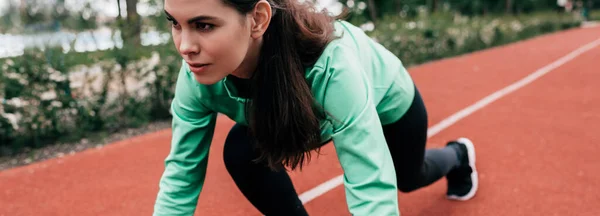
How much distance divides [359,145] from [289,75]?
315 millimetres

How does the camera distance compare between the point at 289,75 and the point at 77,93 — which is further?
the point at 77,93

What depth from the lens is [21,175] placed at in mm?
4551

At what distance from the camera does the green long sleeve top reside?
1683 mm

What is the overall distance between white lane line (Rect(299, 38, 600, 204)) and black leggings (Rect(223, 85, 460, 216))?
3.55 feet

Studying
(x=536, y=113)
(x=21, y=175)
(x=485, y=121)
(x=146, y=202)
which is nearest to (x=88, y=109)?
(x=21, y=175)

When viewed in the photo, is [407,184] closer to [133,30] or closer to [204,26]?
[204,26]

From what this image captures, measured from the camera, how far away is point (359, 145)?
167 cm

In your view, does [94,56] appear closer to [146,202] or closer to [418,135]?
[146,202]

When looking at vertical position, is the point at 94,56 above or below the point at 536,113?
above

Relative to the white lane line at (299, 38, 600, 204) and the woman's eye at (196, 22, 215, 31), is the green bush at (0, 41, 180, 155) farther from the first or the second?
the woman's eye at (196, 22, 215, 31)

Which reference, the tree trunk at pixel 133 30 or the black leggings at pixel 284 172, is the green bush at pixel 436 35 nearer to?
the tree trunk at pixel 133 30

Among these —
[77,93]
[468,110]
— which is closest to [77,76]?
[77,93]

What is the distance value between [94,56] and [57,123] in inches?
34.4

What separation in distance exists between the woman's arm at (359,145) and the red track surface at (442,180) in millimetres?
1733
